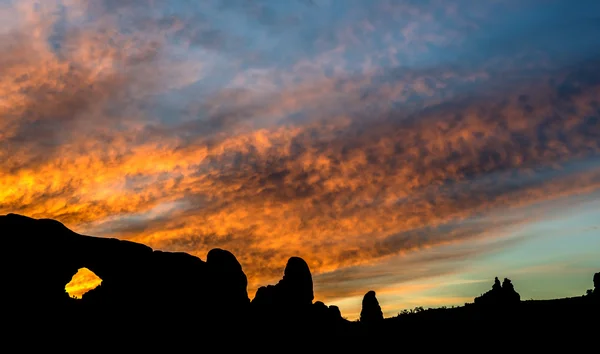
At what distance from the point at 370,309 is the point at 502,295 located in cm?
2612

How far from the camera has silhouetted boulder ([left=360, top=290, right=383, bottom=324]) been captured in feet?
325

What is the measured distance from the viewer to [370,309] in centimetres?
10038

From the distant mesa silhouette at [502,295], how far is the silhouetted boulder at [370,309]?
21.5 meters

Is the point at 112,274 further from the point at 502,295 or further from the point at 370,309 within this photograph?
the point at 502,295

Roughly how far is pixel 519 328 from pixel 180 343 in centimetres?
3925

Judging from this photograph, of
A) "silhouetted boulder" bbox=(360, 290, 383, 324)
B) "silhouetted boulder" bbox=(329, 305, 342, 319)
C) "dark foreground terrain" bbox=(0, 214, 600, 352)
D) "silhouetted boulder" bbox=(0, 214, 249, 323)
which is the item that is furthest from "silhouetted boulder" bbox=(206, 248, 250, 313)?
"silhouetted boulder" bbox=(360, 290, 383, 324)

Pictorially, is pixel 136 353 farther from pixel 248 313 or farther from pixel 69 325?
pixel 248 313

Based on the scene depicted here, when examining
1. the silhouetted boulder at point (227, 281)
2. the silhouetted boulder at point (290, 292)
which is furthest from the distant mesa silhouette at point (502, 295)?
the silhouetted boulder at point (227, 281)

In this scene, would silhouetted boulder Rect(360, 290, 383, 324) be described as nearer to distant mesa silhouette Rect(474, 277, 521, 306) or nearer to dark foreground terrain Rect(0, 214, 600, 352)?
dark foreground terrain Rect(0, 214, 600, 352)

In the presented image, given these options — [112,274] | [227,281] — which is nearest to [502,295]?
[227,281]

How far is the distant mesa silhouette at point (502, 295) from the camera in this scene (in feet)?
265

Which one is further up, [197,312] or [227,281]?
[227,281]

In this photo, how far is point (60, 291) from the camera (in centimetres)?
6081

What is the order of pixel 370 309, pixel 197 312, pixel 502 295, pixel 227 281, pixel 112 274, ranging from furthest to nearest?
pixel 370 309
pixel 502 295
pixel 227 281
pixel 197 312
pixel 112 274
